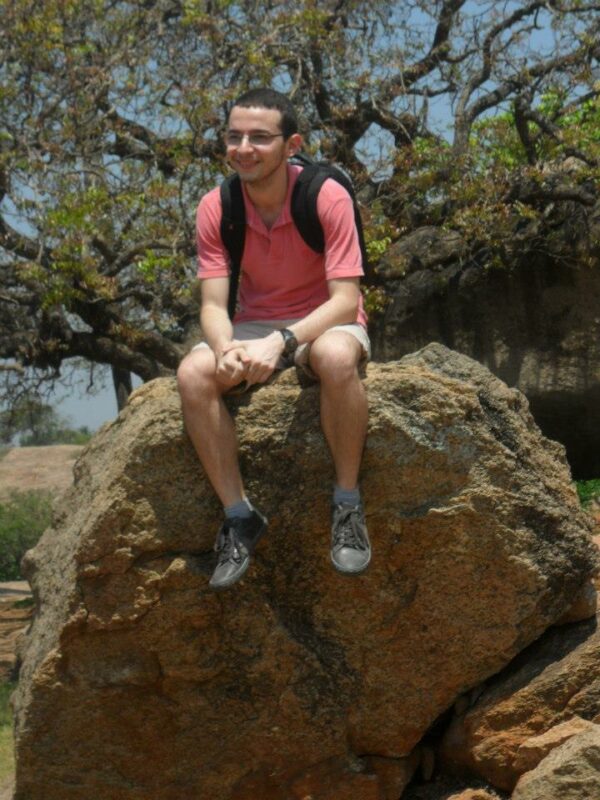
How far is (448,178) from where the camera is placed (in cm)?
1049

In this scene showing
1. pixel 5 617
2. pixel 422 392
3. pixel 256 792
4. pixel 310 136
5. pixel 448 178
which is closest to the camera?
pixel 422 392

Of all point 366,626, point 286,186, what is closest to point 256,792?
point 366,626

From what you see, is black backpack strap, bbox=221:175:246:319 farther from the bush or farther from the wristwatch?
the bush

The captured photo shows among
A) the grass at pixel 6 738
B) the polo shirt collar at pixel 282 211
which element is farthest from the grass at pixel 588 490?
the polo shirt collar at pixel 282 211

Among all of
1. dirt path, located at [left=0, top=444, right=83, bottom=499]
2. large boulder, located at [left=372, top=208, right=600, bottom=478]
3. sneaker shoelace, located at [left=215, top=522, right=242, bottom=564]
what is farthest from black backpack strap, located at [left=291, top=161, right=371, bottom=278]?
dirt path, located at [left=0, top=444, right=83, bottom=499]

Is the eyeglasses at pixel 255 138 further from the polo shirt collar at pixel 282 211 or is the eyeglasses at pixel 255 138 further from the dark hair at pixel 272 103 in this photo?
the polo shirt collar at pixel 282 211

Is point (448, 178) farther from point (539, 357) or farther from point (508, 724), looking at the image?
point (508, 724)

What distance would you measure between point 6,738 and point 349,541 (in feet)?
14.7

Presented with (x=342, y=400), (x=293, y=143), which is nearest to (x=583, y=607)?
(x=342, y=400)

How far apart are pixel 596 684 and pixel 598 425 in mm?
5979

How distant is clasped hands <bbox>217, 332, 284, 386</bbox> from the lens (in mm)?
4680

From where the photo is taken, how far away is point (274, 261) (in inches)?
197

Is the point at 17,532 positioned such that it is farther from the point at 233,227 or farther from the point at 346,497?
the point at 346,497

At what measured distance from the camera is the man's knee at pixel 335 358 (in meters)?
4.61
